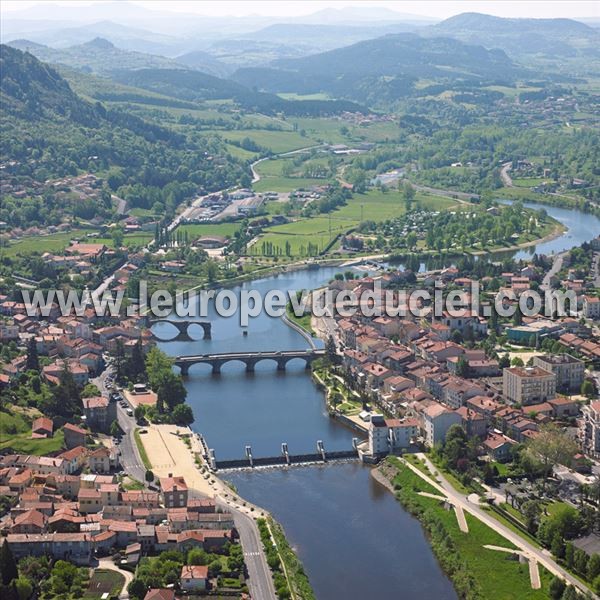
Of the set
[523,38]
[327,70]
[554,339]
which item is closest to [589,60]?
[523,38]

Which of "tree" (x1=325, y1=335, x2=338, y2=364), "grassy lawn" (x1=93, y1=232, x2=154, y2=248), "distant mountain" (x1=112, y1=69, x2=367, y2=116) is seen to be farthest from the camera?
"distant mountain" (x1=112, y1=69, x2=367, y2=116)

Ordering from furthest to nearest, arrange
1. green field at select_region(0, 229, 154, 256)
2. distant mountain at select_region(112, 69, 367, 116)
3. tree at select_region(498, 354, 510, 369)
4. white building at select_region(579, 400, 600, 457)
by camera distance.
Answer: distant mountain at select_region(112, 69, 367, 116) < green field at select_region(0, 229, 154, 256) < tree at select_region(498, 354, 510, 369) < white building at select_region(579, 400, 600, 457)

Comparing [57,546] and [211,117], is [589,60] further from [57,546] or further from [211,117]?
[57,546]

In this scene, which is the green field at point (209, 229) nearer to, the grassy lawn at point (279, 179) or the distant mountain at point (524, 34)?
the grassy lawn at point (279, 179)

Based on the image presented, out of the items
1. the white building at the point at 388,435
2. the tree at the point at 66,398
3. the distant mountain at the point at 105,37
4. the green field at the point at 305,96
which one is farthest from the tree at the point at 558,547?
the distant mountain at the point at 105,37

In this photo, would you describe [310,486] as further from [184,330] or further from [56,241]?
[56,241]

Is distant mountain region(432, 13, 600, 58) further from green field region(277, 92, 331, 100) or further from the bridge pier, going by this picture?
the bridge pier

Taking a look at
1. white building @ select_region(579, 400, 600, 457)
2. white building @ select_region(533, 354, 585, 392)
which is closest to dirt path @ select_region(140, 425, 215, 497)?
white building @ select_region(579, 400, 600, 457)
